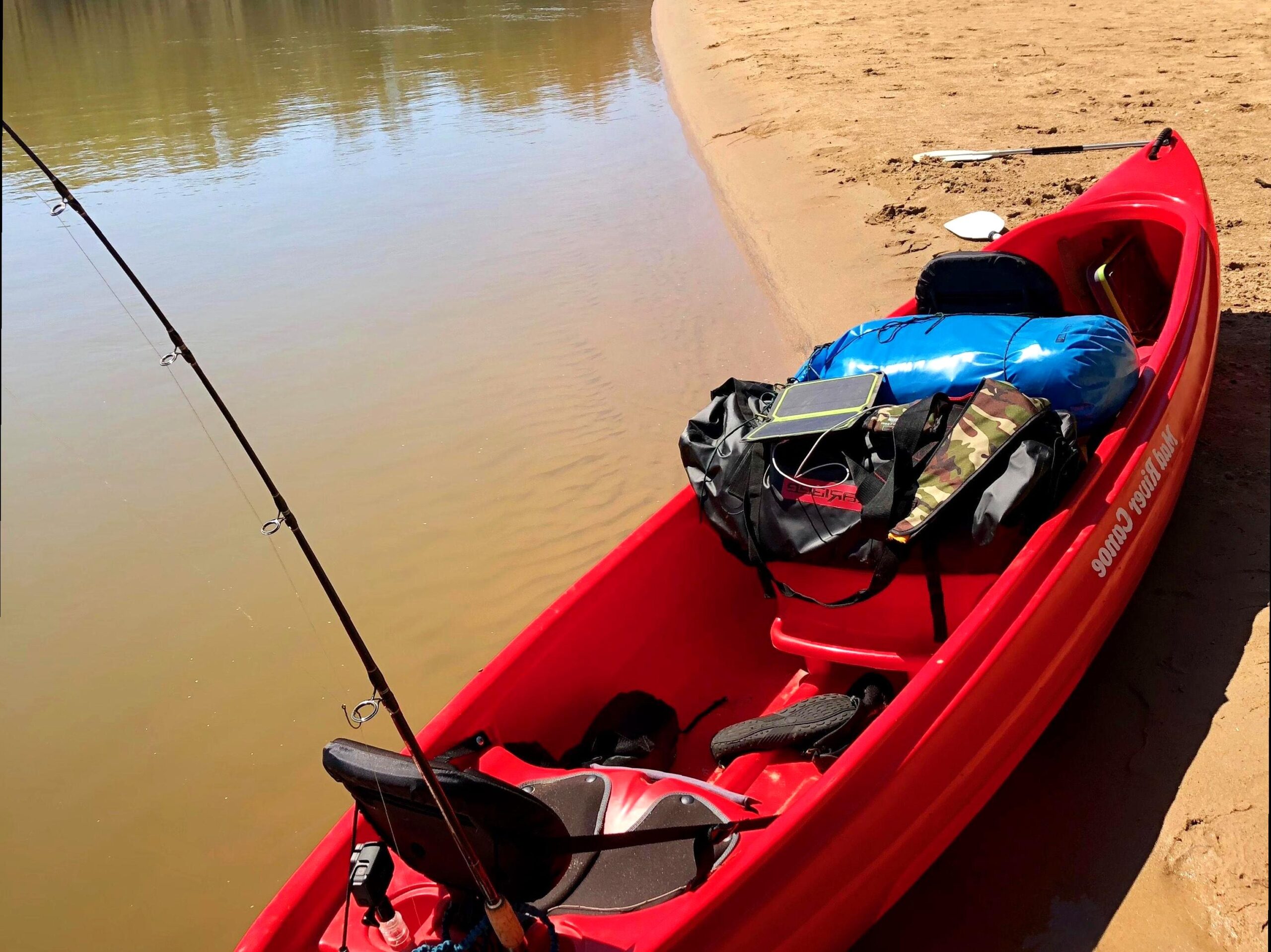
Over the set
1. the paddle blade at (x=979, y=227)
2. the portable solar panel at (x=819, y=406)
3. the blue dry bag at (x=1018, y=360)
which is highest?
the blue dry bag at (x=1018, y=360)

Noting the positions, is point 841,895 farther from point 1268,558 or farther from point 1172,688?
point 1268,558

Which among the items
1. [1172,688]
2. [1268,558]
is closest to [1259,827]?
[1172,688]

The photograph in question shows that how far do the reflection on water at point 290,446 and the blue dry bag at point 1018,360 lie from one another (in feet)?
3.67

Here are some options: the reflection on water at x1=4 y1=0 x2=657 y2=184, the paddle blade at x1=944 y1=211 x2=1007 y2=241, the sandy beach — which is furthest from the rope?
the reflection on water at x1=4 y1=0 x2=657 y2=184

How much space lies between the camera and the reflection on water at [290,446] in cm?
356

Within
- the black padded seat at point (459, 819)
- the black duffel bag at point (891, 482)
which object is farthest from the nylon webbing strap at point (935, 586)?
the black padded seat at point (459, 819)

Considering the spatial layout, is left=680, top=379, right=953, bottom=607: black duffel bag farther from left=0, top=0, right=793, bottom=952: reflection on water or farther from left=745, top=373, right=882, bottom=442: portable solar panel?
left=0, top=0, right=793, bottom=952: reflection on water

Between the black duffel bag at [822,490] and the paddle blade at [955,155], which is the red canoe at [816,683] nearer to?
the black duffel bag at [822,490]

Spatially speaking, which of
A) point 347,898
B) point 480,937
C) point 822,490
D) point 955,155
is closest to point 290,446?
point 822,490

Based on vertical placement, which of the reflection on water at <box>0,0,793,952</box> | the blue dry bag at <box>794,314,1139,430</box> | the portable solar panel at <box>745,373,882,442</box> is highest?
the blue dry bag at <box>794,314,1139,430</box>

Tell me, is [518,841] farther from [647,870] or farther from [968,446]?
[968,446]

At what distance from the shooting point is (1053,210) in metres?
6.23

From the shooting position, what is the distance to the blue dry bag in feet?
9.99

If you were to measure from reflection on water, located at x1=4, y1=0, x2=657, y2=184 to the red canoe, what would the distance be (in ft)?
33.2
